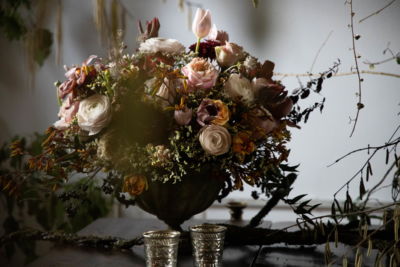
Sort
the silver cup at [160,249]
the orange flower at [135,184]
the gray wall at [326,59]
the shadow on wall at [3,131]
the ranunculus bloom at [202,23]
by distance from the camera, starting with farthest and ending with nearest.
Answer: the shadow on wall at [3,131], the gray wall at [326,59], the ranunculus bloom at [202,23], the orange flower at [135,184], the silver cup at [160,249]

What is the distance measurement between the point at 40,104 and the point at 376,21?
160 cm

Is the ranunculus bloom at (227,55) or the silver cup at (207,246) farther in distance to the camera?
the ranunculus bloom at (227,55)

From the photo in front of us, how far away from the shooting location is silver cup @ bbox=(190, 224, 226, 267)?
94 centimetres

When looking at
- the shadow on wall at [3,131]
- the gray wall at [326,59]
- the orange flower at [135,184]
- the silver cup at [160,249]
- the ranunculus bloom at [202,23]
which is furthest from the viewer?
the shadow on wall at [3,131]

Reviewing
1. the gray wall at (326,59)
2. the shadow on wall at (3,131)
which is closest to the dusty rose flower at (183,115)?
the gray wall at (326,59)

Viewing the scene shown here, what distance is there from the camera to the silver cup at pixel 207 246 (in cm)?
94

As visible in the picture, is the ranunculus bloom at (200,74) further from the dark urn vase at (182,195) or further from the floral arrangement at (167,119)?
the dark urn vase at (182,195)

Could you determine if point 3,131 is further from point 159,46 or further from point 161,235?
point 161,235

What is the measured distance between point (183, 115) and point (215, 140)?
8 cm

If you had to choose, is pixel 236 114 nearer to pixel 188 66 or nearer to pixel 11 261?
pixel 188 66

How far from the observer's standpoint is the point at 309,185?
2150 millimetres

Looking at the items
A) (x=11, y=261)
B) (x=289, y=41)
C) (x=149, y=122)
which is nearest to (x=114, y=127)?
(x=149, y=122)

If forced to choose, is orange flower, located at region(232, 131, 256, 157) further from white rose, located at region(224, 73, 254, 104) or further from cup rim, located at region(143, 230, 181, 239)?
cup rim, located at region(143, 230, 181, 239)

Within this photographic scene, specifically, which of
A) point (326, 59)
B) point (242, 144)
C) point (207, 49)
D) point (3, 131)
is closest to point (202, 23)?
point (207, 49)
